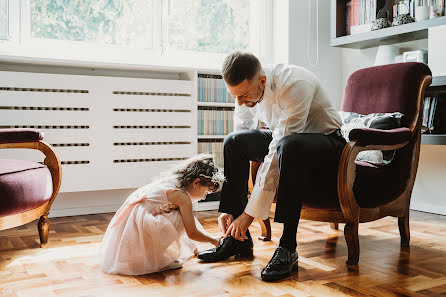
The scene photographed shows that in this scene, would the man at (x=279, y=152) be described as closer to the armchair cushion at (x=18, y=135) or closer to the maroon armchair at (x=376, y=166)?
the maroon armchair at (x=376, y=166)

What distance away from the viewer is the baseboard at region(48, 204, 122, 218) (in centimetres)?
291

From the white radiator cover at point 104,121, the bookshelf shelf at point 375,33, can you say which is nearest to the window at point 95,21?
the white radiator cover at point 104,121

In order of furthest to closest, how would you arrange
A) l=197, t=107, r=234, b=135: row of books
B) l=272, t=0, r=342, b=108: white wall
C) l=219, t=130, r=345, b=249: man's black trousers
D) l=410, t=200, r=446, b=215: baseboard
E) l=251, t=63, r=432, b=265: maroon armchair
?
l=272, t=0, r=342, b=108: white wall < l=197, t=107, r=234, b=135: row of books < l=410, t=200, r=446, b=215: baseboard < l=251, t=63, r=432, b=265: maroon armchair < l=219, t=130, r=345, b=249: man's black trousers

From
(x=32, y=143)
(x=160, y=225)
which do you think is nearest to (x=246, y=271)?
(x=160, y=225)

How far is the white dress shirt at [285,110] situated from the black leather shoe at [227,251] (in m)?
0.30

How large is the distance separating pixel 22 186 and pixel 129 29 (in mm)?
1760

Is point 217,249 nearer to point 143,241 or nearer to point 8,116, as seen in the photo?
point 143,241

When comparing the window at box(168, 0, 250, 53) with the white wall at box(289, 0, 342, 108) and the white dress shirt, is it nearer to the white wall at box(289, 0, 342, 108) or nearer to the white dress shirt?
the white wall at box(289, 0, 342, 108)

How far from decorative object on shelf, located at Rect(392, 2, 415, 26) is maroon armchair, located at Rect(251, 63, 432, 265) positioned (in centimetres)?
76

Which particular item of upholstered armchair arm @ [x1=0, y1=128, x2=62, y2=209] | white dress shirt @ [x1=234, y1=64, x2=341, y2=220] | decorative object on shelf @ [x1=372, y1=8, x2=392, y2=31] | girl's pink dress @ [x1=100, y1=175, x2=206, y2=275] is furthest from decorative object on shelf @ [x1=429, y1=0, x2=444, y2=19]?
upholstered armchair arm @ [x1=0, y1=128, x2=62, y2=209]

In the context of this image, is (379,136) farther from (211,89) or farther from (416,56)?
(211,89)

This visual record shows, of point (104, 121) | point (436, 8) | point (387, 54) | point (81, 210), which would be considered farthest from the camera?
point (387, 54)

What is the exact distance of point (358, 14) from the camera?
3229 mm

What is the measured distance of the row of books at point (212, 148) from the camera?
3217mm
